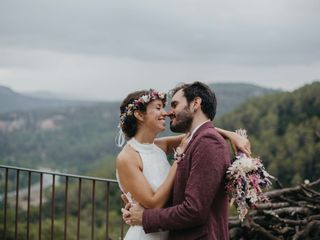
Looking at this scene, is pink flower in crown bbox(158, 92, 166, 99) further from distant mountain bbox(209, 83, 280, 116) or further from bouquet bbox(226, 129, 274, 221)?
distant mountain bbox(209, 83, 280, 116)

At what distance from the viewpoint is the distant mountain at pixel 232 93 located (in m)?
87.4

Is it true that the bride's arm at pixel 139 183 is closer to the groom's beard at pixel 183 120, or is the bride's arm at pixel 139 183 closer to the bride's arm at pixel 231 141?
the groom's beard at pixel 183 120

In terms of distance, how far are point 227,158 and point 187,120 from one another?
0.23m

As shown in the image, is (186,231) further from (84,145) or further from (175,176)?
(84,145)

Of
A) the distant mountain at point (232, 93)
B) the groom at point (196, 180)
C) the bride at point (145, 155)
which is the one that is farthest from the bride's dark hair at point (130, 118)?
the distant mountain at point (232, 93)

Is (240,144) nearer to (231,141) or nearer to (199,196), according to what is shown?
(231,141)

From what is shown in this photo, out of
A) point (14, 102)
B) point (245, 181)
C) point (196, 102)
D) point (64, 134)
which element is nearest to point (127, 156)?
point (196, 102)

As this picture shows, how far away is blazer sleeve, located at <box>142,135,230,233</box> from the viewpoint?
2.31m

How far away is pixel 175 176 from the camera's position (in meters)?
2.46

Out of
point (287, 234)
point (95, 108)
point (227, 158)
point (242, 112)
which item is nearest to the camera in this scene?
point (227, 158)

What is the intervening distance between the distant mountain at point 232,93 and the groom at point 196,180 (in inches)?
3248

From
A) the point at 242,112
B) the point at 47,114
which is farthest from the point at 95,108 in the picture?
the point at 242,112

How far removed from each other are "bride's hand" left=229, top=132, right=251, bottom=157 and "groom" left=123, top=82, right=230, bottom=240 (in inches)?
5.5

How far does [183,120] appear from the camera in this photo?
2469 millimetres
